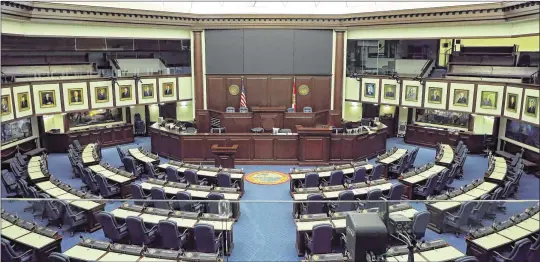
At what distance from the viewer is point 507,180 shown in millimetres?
13352

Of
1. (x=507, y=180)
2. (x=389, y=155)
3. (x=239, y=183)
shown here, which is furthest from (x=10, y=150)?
(x=507, y=180)

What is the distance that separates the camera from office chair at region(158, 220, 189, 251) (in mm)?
8648

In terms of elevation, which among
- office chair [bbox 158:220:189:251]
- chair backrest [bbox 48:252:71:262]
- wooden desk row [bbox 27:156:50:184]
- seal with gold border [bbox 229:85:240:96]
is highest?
seal with gold border [bbox 229:85:240:96]

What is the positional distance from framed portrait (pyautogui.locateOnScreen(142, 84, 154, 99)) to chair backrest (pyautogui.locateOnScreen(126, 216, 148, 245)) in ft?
42.7

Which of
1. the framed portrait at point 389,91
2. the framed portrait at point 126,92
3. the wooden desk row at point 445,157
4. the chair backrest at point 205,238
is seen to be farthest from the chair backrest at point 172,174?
the framed portrait at point 389,91

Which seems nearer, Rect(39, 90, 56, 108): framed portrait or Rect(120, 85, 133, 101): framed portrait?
Rect(39, 90, 56, 108): framed portrait

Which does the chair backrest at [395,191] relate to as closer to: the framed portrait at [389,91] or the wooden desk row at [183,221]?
A: the wooden desk row at [183,221]

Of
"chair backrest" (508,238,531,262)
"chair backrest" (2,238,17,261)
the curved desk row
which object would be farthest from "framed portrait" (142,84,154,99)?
"chair backrest" (508,238,531,262)

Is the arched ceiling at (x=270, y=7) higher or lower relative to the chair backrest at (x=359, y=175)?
higher

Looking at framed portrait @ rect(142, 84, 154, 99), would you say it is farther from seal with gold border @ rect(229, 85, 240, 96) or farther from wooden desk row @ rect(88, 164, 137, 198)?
wooden desk row @ rect(88, 164, 137, 198)

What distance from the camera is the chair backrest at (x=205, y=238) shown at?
8.33 m

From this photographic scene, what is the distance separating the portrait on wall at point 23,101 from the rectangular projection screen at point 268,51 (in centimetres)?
877

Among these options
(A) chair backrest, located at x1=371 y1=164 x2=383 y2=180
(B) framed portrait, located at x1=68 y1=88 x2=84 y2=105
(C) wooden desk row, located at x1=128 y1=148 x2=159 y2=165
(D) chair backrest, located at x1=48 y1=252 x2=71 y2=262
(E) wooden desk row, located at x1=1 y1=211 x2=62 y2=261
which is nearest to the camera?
(D) chair backrest, located at x1=48 y1=252 x2=71 y2=262

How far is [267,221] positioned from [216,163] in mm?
7024
